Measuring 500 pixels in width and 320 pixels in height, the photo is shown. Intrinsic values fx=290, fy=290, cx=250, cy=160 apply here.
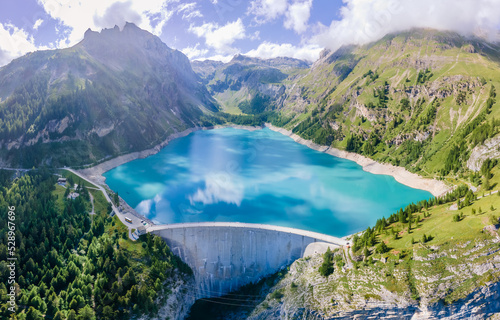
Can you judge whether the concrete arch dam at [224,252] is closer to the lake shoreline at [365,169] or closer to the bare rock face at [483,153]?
the lake shoreline at [365,169]

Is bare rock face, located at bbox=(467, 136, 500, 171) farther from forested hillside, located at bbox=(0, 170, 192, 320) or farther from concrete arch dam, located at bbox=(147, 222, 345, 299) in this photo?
forested hillside, located at bbox=(0, 170, 192, 320)

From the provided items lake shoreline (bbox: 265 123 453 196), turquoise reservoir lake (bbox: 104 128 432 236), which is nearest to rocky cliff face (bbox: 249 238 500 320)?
turquoise reservoir lake (bbox: 104 128 432 236)

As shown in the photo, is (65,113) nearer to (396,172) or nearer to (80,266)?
(80,266)

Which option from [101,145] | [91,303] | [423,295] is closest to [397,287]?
[423,295]

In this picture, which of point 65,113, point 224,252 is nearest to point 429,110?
point 224,252

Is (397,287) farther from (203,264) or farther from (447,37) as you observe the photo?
(447,37)
